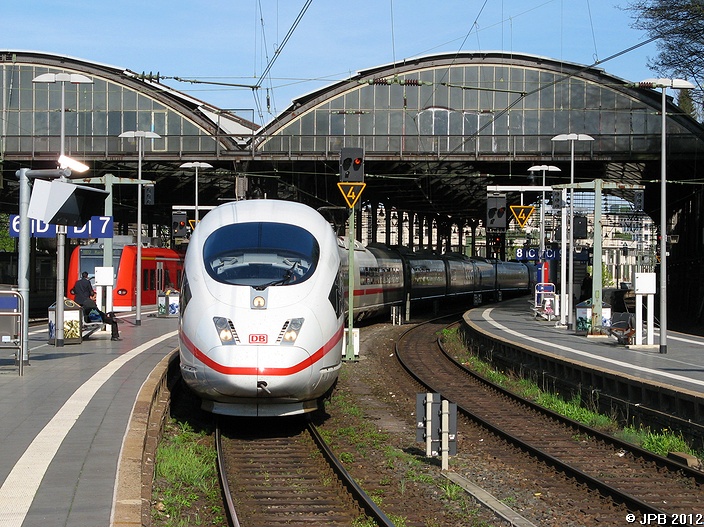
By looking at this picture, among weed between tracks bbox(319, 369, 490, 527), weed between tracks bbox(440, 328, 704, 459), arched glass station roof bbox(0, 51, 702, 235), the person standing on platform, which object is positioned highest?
arched glass station roof bbox(0, 51, 702, 235)

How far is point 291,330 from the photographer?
39.7 ft

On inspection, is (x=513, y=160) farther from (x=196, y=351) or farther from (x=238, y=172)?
(x=196, y=351)

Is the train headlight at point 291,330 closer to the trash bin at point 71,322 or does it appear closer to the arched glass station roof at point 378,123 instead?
the trash bin at point 71,322

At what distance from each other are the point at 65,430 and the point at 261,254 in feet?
12.2

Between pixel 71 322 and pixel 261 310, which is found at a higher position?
pixel 261 310

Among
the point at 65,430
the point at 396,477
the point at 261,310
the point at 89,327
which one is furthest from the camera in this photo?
the point at 89,327

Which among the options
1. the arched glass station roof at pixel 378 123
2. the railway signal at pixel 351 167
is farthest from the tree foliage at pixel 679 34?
the railway signal at pixel 351 167

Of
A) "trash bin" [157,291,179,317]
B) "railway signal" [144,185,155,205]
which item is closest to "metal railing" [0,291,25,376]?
"trash bin" [157,291,179,317]

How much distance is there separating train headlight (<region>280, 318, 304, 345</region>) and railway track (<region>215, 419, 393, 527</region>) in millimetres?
1405

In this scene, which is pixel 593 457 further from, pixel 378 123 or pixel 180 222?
pixel 378 123

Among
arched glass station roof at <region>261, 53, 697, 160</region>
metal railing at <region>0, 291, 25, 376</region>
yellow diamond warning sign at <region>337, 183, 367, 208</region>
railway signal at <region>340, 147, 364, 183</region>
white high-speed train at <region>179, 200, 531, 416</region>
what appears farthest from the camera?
arched glass station roof at <region>261, 53, 697, 160</region>

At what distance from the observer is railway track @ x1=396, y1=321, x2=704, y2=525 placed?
977 centimetres

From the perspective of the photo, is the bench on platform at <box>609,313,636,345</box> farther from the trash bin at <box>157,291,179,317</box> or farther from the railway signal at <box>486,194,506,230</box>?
the trash bin at <box>157,291,179,317</box>

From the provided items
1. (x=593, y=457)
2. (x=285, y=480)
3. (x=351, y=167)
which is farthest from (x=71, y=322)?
(x=593, y=457)
